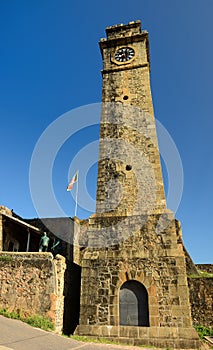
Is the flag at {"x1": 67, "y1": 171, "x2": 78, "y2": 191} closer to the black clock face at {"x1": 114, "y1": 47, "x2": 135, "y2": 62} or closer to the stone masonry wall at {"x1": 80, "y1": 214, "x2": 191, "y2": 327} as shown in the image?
the stone masonry wall at {"x1": 80, "y1": 214, "x2": 191, "y2": 327}

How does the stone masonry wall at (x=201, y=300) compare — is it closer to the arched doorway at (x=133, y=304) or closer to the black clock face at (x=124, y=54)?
the arched doorway at (x=133, y=304)

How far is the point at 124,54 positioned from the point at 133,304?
13.0 m

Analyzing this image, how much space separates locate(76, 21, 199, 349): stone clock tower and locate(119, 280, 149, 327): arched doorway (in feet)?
0.10

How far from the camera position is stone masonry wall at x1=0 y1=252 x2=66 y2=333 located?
8820 millimetres

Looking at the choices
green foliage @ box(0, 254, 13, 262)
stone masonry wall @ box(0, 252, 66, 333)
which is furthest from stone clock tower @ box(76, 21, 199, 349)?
green foliage @ box(0, 254, 13, 262)

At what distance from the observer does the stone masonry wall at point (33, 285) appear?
8.82 m

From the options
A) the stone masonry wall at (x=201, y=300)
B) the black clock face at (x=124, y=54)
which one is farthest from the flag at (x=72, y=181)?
the stone masonry wall at (x=201, y=300)

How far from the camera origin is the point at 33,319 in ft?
27.6

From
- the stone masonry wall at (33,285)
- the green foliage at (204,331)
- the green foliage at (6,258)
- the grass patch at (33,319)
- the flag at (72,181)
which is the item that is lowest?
the green foliage at (204,331)

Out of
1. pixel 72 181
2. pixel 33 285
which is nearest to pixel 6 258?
pixel 33 285

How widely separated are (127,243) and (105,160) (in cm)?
413

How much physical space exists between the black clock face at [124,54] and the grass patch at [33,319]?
43.7ft

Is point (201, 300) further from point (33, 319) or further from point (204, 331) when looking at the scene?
point (33, 319)

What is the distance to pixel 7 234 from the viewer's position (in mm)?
13992
